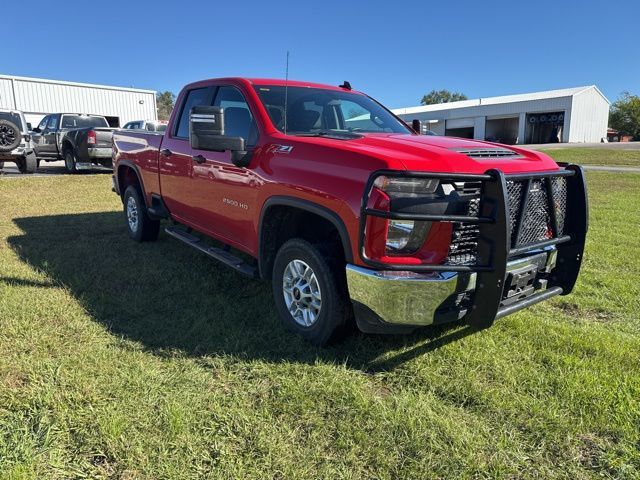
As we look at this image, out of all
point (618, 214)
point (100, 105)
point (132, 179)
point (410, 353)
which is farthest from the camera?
point (100, 105)

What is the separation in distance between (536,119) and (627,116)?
95.1 ft

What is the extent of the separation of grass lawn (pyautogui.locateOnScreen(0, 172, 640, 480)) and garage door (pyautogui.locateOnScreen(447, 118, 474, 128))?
55.8 meters

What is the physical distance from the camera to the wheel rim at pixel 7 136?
12.4 meters

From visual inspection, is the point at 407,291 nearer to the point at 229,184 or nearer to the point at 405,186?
the point at 405,186

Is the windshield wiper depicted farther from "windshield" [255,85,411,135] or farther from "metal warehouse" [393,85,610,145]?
"metal warehouse" [393,85,610,145]

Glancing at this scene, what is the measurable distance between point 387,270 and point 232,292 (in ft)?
7.15

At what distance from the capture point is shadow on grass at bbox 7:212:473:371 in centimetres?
344

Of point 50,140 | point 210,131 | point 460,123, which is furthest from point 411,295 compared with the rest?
point 460,123

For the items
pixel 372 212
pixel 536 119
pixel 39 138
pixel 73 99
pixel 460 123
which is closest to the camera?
pixel 372 212

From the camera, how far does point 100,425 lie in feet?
8.38

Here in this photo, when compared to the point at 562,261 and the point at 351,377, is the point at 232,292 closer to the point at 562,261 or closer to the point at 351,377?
the point at 351,377

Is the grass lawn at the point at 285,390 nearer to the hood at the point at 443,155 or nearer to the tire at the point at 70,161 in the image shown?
the hood at the point at 443,155

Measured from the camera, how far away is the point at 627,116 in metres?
71.9

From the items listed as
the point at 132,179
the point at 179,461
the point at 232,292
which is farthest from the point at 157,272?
the point at 179,461
